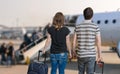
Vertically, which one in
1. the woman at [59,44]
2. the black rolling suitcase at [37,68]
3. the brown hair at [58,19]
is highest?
the brown hair at [58,19]

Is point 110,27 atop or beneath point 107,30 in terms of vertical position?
atop

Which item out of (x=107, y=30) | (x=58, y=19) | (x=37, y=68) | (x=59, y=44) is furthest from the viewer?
(x=107, y=30)

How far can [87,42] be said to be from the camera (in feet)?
35.1

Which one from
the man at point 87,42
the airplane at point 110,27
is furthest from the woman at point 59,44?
the airplane at point 110,27

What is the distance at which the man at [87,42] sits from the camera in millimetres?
10586

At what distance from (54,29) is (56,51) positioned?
1.87ft

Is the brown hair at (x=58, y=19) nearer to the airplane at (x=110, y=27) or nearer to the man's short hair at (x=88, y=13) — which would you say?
the man's short hair at (x=88, y=13)

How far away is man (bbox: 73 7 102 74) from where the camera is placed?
34.7ft

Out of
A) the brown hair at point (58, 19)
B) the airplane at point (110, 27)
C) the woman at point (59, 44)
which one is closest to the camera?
the brown hair at point (58, 19)

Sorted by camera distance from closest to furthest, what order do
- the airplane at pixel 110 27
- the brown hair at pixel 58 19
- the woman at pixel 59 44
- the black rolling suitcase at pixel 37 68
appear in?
the black rolling suitcase at pixel 37 68, the brown hair at pixel 58 19, the woman at pixel 59 44, the airplane at pixel 110 27

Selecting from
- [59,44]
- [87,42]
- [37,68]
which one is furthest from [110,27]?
[37,68]

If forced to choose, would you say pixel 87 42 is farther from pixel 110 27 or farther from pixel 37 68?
pixel 110 27

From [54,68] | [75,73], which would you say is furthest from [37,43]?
[54,68]

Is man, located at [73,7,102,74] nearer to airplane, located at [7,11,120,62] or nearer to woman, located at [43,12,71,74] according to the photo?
woman, located at [43,12,71,74]
